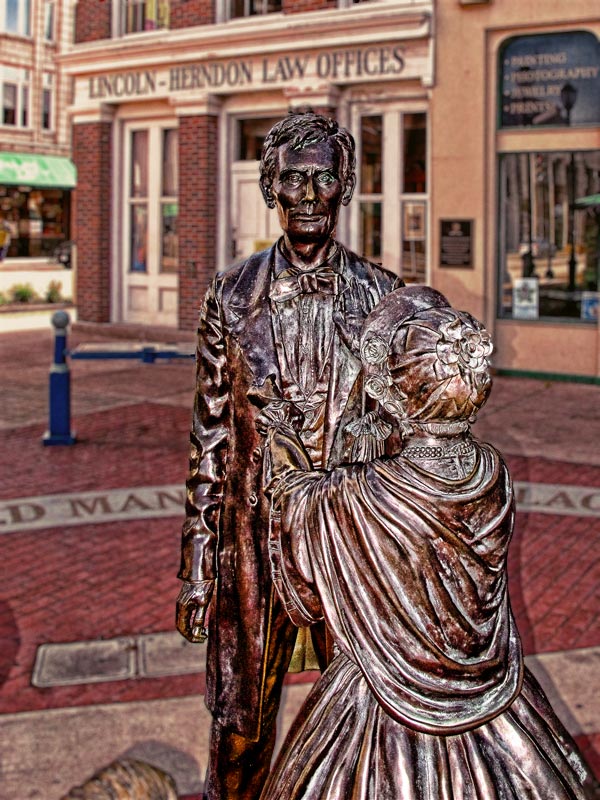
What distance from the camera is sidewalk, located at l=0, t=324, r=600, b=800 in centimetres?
387

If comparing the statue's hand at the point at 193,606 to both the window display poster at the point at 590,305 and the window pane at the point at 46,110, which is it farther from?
the window pane at the point at 46,110

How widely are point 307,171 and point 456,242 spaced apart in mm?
11338

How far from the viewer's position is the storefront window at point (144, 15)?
16.1 metres

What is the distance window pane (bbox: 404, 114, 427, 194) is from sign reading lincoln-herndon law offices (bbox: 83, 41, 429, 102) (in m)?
0.73

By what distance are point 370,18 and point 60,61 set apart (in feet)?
20.2

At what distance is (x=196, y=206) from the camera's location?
15.4 m

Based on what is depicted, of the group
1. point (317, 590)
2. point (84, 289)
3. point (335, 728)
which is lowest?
point (335, 728)

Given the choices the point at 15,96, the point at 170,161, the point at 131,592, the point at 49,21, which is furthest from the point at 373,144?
the point at 49,21

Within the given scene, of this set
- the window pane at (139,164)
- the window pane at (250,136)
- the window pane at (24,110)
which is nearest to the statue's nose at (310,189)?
the window pane at (250,136)

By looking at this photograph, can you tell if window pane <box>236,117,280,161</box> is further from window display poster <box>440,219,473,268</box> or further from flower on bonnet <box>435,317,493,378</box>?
flower on bonnet <box>435,317,493,378</box>

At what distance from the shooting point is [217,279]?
2393mm

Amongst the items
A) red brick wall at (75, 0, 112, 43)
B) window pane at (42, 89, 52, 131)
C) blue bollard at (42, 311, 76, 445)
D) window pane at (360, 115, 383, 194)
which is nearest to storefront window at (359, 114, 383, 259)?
window pane at (360, 115, 383, 194)

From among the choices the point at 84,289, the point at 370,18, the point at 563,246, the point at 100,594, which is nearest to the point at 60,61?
the point at 84,289

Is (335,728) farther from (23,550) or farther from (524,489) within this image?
(524,489)
